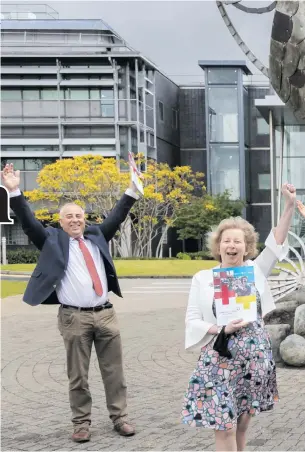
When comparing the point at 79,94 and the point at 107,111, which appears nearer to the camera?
the point at 107,111

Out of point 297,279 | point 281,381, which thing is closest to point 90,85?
point 297,279

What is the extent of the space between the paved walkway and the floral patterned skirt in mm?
1249

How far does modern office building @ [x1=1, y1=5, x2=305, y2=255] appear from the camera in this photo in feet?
133

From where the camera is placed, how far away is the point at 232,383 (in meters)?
4.18

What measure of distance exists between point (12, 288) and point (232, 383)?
19222 millimetres

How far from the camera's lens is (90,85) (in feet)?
134

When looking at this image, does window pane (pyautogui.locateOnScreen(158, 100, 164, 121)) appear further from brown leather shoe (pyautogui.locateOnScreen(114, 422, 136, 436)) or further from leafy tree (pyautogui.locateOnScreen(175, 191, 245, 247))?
brown leather shoe (pyautogui.locateOnScreen(114, 422, 136, 436))

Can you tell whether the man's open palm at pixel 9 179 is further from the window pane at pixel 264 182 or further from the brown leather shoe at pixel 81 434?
the window pane at pixel 264 182

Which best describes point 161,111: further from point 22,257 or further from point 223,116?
point 22,257

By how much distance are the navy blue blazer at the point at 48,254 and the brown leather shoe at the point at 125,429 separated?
1122mm

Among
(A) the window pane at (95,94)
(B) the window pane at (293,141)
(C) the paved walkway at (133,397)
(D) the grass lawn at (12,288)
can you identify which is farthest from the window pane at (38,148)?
(C) the paved walkway at (133,397)

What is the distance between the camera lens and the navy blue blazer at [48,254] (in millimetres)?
5621

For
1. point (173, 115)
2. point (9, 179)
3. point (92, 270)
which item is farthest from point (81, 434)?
point (173, 115)

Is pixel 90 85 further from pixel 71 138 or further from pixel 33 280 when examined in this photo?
pixel 33 280
